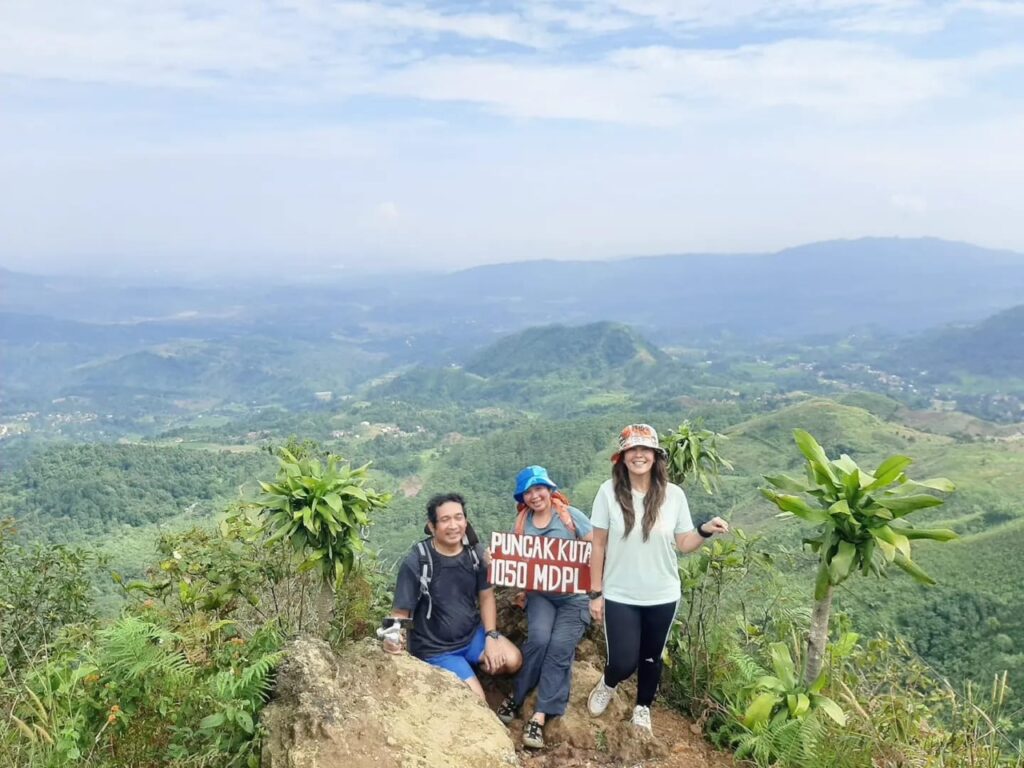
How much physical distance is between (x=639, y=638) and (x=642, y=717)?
68 centimetres

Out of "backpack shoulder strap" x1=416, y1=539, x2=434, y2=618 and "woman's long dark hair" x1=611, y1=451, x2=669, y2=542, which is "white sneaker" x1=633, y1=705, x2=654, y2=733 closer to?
"woman's long dark hair" x1=611, y1=451, x2=669, y2=542

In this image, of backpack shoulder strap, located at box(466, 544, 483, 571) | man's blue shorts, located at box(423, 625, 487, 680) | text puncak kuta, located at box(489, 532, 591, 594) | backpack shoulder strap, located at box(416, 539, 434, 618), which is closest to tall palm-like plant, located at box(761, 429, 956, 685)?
text puncak kuta, located at box(489, 532, 591, 594)

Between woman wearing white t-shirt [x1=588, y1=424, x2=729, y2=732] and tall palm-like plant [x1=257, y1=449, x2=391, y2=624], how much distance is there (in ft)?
5.64

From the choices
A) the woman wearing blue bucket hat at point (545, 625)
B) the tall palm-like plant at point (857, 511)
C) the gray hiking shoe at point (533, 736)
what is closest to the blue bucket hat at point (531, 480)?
the woman wearing blue bucket hat at point (545, 625)

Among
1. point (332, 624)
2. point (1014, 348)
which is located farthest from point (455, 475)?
point (1014, 348)

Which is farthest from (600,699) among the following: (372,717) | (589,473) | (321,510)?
(589,473)

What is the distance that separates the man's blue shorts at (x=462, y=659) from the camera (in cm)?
498

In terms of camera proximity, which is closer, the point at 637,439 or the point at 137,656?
the point at 137,656

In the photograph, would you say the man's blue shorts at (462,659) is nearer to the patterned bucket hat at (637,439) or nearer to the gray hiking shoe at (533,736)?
the gray hiking shoe at (533,736)

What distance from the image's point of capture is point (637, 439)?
4555mm

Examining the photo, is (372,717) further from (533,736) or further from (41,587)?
(41,587)

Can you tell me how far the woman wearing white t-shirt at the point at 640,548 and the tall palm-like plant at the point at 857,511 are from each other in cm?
108

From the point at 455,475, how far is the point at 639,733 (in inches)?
3242

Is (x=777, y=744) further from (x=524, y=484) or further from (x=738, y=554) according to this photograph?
(x=524, y=484)
